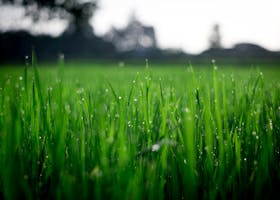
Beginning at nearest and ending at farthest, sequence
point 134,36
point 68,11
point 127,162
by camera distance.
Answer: point 127,162, point 68,11, point 134,36

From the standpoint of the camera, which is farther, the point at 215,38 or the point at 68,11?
the point at 215,38

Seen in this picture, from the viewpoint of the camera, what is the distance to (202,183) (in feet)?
2.67

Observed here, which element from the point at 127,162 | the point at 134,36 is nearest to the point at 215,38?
the point at 134,36

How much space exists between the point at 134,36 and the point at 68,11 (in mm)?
12873

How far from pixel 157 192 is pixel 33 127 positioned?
1.45ft

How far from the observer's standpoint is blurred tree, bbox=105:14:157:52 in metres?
41.5

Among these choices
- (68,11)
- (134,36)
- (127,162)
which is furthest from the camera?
(134,36)

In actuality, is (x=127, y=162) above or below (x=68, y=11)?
below

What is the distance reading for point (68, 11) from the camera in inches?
1277

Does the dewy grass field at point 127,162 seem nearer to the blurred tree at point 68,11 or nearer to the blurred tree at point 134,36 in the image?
the blurred tree at point 68,11

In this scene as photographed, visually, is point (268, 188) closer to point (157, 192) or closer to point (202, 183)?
point (202, 183)

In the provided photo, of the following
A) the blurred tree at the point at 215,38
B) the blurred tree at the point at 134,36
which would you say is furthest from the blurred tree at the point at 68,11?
the blurred tree at the point at 215,38

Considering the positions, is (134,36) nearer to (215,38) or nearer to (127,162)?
(215,38)

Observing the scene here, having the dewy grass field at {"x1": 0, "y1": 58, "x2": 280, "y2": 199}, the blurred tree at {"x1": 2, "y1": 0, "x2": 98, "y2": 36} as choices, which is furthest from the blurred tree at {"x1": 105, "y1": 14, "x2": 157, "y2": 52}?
the dewy grass field at {"x1": 0, "y1": 58, "x2": 280, "y2": 199}
